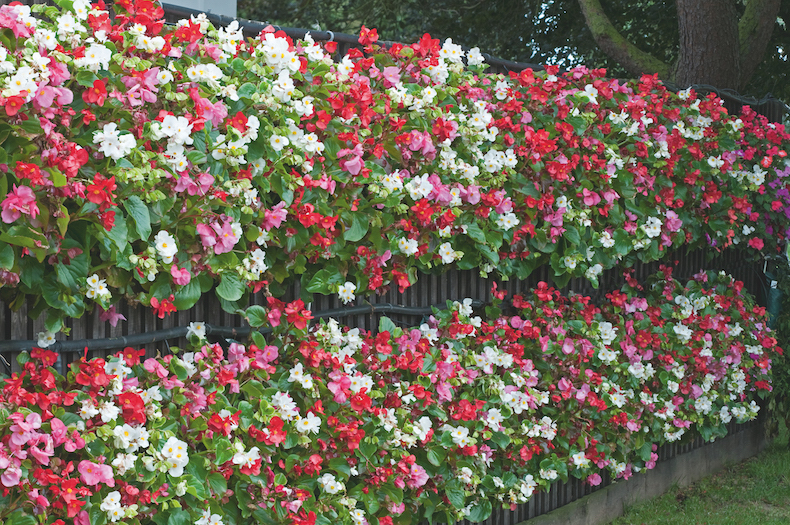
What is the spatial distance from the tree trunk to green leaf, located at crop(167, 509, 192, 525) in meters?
4.36

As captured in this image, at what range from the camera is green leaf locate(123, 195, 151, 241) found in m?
1.98

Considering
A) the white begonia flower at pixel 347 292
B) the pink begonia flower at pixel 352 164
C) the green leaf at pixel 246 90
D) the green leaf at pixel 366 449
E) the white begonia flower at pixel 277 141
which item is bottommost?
the green leaf at pixel 366 449

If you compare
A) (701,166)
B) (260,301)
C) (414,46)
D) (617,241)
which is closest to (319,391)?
(260,301)

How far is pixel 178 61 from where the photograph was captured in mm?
2213

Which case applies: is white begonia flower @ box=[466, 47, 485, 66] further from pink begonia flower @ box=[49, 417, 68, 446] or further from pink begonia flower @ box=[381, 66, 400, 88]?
pink begonia flower @ box=[49, 417, 68, 446]

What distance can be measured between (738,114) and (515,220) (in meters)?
2.52

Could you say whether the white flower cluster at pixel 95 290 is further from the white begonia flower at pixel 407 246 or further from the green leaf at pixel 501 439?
the green leaf at pixel 501 439

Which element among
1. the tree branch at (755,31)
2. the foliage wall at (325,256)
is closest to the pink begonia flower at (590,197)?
the foliage wall at (325,256)

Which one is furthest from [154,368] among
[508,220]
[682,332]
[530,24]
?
[530,24]

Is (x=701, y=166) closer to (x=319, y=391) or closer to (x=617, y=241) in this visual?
(x=617, y=241)

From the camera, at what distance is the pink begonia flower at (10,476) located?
5.96ft

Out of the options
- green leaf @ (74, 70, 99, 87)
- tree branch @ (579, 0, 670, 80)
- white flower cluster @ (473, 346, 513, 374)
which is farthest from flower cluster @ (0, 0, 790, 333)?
tree branch @ (579, 0, 670, 80)

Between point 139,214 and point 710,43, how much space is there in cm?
432

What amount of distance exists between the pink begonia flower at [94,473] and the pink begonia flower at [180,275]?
490 mm
